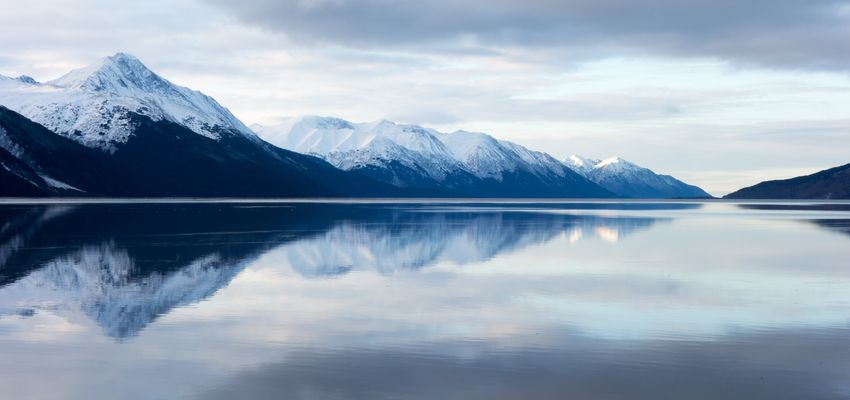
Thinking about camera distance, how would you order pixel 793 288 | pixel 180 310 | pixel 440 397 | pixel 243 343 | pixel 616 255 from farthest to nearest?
1. pixel 616 255
2. pixel 793 288
3. pixel 180 310
4. pixel 243 343
5. pixel 440 397

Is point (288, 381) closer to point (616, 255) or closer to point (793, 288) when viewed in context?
point (793, 288)

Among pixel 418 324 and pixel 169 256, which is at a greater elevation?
pixel 169 256

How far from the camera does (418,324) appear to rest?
A: 29859 mm

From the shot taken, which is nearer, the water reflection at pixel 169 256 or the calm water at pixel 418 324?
the calm water at pixel 418 324

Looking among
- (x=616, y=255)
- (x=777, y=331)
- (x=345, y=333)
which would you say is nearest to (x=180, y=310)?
(x=345, y=333)

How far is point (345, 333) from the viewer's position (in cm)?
2805

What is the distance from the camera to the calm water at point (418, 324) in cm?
2120

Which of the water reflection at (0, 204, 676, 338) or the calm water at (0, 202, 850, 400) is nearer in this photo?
the calm water at (0, 202, 850, 400)

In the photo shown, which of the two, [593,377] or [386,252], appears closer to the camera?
[593,377]

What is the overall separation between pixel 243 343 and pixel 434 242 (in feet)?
151

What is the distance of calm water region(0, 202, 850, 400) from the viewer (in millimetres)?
21203

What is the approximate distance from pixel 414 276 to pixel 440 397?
26.1 meters

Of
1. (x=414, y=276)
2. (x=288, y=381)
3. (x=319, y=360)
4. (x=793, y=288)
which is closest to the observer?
(x=288, y=381)

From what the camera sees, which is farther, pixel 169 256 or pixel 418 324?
pixel 169 256
